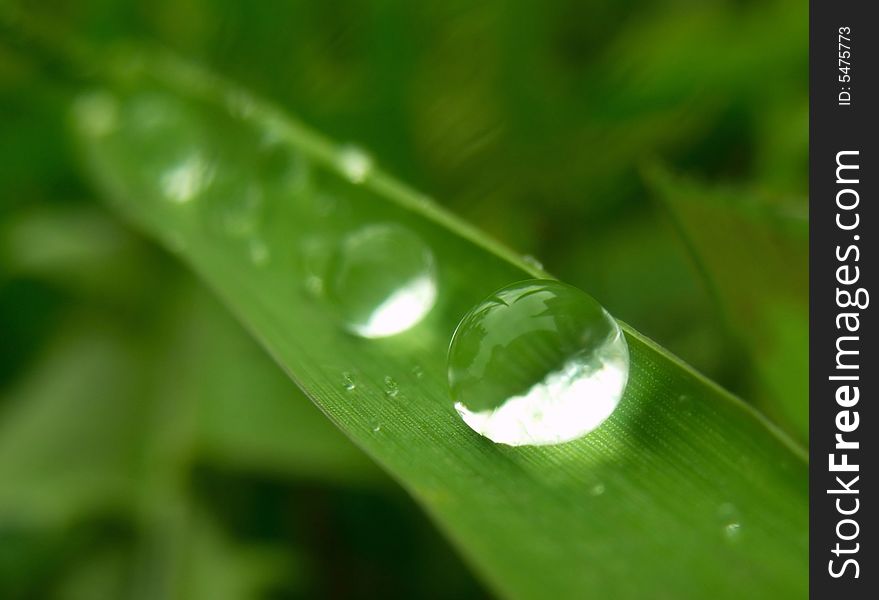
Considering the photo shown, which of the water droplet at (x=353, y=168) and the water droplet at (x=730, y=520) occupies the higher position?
the water droplet at (x=353, y=168)

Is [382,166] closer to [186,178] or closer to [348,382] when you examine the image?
[186,178]

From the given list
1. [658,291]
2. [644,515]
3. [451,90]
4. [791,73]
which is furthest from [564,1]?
[644,515]

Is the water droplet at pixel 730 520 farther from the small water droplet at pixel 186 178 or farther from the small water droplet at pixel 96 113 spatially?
the small water droplet at pixel 96 113

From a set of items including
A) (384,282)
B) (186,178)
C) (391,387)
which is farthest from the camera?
(186,178)

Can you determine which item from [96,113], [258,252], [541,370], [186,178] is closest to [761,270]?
[541,370]

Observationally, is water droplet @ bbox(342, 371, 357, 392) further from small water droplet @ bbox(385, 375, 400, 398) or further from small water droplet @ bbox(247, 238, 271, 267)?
small water droplet @ bbox(247, 238, 271, 267)

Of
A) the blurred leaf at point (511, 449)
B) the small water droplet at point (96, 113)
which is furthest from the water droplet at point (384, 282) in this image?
the small water droplet at point (96, 113)
